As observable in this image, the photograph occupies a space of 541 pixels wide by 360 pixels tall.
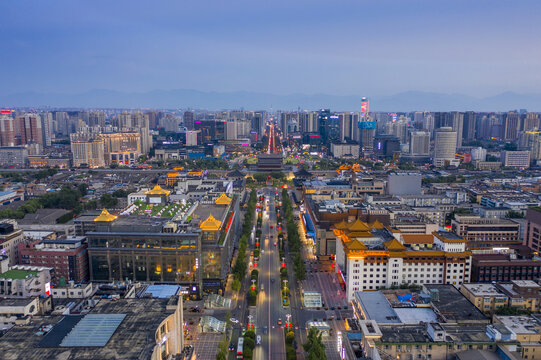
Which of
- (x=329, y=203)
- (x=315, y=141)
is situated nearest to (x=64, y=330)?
(x=329, y=203)

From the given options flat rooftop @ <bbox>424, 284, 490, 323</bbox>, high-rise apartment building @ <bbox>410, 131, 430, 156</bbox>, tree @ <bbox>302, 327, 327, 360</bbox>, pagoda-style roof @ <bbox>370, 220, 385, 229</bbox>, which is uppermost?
high-rise apartment building @ <bbox>410, 131, 430, 156</bbox>

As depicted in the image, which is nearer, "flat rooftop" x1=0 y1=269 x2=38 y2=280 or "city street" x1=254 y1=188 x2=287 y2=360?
"city street" x1=254 y1=188 x2=287 y2=360

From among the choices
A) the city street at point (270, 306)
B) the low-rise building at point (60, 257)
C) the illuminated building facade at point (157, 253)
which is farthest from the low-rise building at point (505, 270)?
the low-rise building at point (60, 257)

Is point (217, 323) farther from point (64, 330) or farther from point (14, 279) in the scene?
point (14, 279)

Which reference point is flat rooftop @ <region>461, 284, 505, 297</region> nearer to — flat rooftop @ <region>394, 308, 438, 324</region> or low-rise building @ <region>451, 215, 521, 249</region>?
flat rooftop @ <region>394, 308, 438, 324</region>

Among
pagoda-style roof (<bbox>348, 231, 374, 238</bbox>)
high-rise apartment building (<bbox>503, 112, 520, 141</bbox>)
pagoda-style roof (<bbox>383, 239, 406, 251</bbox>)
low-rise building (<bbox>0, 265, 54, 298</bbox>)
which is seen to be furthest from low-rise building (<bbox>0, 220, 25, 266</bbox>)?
high-rise apartment building (<bbox>503, 112, 520, 141</bbox>)

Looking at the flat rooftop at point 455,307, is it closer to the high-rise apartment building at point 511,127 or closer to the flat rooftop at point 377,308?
the flat rooftop at point 377,308
